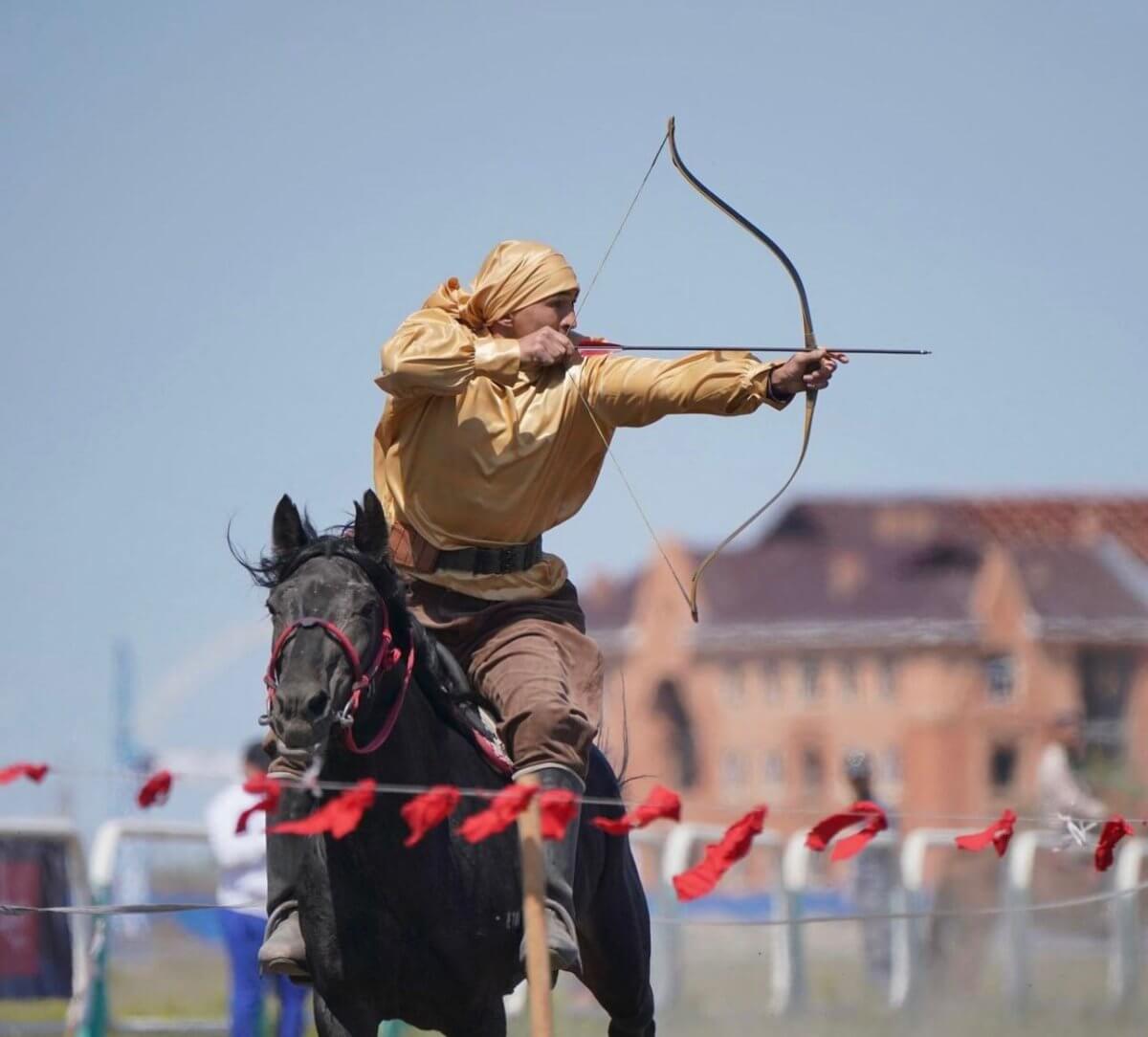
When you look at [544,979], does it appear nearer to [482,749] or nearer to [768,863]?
[482,749]

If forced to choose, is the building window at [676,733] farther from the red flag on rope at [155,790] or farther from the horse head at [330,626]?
the red flag on rope at [155,790]

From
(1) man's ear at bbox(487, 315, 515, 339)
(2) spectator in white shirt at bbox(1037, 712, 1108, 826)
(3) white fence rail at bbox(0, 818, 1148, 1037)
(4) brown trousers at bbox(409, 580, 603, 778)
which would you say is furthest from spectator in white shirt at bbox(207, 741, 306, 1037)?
(2) spectator in white shirt at bbox(1037, 712, 1108, 826)

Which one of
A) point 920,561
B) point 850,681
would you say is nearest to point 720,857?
point 920,561

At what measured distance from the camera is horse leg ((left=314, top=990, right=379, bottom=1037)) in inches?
278

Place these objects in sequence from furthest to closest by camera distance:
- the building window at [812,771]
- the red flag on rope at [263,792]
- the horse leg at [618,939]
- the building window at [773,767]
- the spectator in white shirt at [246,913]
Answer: the building window at [773,767], the building window at [812,771], the spectator in white shirt at [246,913], the horse leg at [618,939], the red flag on rope at [263,792]

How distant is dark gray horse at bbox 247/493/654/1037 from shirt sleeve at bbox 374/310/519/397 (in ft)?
1.57

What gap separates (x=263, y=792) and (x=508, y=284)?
200cm

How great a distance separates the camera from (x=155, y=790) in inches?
266

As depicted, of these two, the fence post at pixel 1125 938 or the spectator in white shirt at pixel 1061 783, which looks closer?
the fence post at pixel 1125 938

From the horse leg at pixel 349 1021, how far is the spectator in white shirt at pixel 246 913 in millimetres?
3821

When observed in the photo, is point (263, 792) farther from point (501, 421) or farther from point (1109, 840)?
point (1109, 840)

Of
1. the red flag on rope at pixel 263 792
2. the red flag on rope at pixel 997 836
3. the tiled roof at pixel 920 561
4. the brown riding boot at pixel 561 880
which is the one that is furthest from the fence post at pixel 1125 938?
the tiled roof at pixel 920 561

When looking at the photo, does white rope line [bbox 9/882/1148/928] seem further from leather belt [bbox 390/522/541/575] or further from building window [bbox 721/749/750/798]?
building window [bbox 721/749/750/798]

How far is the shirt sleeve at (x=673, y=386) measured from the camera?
7.29m
